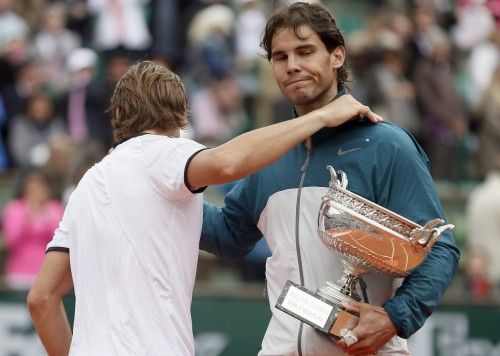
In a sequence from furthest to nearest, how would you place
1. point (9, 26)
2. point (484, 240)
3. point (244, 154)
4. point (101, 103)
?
point (9, 26) < point (101, 103) < point (484, 240) < point (244, 154)

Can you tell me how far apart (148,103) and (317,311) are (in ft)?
3.08

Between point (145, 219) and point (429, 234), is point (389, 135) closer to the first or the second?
point (429, 234)

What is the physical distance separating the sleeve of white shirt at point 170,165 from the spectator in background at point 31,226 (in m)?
6.64

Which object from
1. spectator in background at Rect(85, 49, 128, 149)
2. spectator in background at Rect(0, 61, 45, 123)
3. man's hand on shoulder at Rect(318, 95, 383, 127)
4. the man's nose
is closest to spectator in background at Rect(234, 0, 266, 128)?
spectator in background at Rect(85, 49, 128, 149)

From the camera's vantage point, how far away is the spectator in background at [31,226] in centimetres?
1157

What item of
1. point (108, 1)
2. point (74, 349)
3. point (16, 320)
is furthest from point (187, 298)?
point (108, 1)

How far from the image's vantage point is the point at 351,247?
16.3 feet

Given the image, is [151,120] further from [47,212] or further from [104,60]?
[104,60]

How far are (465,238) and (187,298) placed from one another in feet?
30.5

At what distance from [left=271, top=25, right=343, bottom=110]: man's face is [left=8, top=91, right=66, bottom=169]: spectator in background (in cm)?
859

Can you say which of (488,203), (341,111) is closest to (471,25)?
(488,203)

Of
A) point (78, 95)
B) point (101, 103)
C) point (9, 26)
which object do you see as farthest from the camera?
point (9, 26)

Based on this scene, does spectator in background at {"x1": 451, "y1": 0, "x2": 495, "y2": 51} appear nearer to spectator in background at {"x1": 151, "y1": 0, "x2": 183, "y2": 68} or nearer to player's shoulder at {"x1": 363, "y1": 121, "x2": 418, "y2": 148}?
spectator in background at {"x1": 151, "y1": 0, "x2": 183, "y2": 68}

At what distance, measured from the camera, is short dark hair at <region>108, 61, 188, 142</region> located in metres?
5.11
